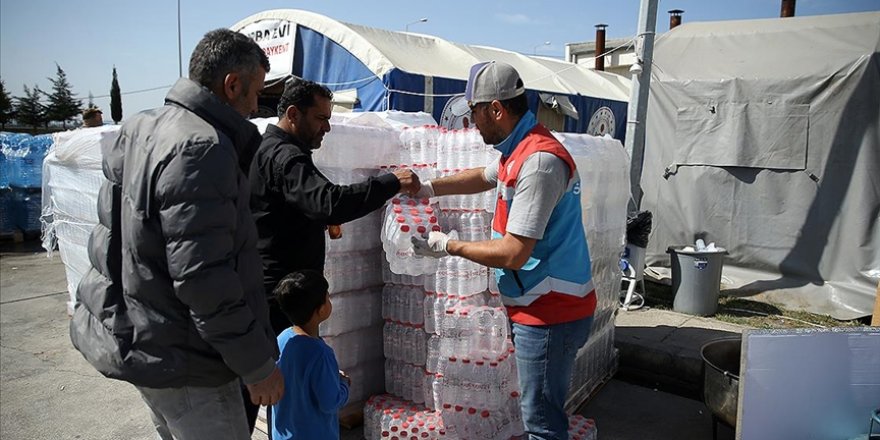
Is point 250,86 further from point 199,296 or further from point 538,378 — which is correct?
point 538,378

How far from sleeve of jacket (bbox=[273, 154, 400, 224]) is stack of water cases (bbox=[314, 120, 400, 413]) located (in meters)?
1.03

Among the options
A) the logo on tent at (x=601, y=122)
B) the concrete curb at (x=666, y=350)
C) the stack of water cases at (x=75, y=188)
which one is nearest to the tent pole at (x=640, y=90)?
the concrete curb at (x=666, y=350)

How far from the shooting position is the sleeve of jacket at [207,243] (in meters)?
1.76

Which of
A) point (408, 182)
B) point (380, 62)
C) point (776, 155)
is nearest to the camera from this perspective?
point (408, 182)

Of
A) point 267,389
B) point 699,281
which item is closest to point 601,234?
point 699,281

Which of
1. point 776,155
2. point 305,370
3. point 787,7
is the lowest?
point 305,370

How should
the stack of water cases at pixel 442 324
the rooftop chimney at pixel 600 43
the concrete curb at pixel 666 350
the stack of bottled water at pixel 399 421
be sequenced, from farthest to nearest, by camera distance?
the rooftop chimney at pixel 600 43 < the concrete curb at pixel 666 350 < the stack of bottled water at pixel 399 421 < the stack of water cases at pixel 442 324

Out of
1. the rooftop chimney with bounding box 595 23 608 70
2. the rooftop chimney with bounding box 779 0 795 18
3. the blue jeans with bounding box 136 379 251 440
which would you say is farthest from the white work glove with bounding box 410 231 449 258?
the rooftop chimney with bounding box 595 23 608 70

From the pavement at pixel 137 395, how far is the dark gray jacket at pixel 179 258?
2428 mm

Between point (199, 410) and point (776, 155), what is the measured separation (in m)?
7.97

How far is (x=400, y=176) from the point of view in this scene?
3219 millimetres

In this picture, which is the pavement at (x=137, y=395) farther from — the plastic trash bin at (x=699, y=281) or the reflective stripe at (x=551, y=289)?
the reflective stripe at (x=551, y=289)

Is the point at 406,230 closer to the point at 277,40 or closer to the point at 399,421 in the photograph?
the point at 399,421

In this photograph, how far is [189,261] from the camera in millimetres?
1764
